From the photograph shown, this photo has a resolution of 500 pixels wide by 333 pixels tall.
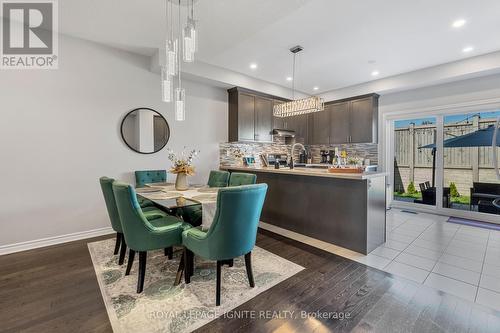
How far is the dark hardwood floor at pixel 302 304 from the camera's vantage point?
66.0 inches

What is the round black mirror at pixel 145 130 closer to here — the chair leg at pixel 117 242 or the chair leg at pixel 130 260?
the chair leg at pixel 117 242

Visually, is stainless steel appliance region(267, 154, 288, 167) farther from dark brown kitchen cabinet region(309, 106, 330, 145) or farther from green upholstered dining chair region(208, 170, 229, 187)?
green upholstered dining chair region(208, 170, 229, 187)

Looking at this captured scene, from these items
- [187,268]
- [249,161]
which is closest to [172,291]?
[187,268]

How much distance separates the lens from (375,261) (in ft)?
8.77

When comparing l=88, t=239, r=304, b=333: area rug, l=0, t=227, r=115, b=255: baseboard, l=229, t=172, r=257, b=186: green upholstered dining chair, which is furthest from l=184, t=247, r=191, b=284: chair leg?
l=0, t=227, r=115, b=255: baseboard

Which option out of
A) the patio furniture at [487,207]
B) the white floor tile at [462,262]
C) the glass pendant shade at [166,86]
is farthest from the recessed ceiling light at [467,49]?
the glass pendant shade at [166,86]

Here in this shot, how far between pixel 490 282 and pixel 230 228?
259cm

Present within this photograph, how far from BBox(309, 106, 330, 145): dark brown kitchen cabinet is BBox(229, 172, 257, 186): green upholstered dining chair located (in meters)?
3.54

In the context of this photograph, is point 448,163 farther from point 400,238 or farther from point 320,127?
point 320,127

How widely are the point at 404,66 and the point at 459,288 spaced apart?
385 cm

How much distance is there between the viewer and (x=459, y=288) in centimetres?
213

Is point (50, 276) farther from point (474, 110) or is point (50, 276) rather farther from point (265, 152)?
point (474, 110)

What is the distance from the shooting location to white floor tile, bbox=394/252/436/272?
2.54m

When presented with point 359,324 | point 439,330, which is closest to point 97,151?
point 359,324
